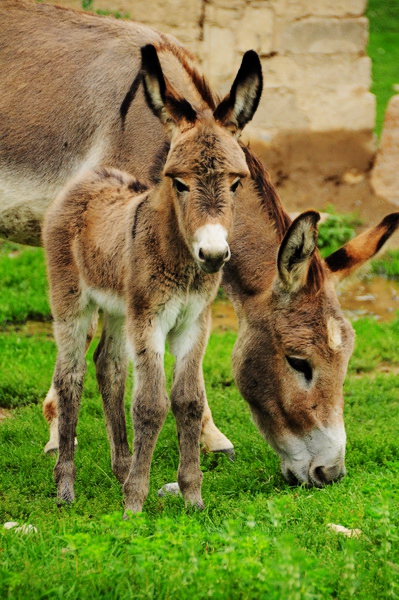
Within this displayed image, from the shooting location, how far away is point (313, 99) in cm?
1188

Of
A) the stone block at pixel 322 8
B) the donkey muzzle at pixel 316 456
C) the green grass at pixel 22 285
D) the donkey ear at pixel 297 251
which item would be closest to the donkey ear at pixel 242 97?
the donkey ear at pixel 297 251

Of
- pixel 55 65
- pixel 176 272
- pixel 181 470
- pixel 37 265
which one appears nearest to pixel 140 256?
pixel 176 272

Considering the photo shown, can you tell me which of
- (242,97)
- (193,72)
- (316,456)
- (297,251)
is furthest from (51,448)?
(242,97)

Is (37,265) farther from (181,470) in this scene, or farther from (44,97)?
(181,470)

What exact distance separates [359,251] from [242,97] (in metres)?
1.35

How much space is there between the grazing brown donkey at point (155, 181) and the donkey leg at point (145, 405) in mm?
967

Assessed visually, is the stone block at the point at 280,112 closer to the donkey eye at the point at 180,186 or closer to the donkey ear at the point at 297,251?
the donkey ear at the point at 297,251

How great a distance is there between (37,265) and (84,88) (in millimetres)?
4089

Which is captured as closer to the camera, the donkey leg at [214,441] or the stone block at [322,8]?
the donkey leg at [214,441]

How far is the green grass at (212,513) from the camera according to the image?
3.42 meters

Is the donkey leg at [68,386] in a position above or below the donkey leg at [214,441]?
above

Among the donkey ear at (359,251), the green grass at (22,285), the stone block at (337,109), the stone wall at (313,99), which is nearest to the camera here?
the donkey ear at (359,251)

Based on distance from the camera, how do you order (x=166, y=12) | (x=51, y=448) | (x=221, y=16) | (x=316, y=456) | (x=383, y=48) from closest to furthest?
(x=316, y=456) < (x=51, y=448) < (x=166, y=12) < (x=221, y=16) < (x=383, y=48)

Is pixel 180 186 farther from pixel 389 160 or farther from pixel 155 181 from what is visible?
pixel 389 160
